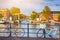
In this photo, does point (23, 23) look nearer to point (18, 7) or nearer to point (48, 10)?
point (18, 7)

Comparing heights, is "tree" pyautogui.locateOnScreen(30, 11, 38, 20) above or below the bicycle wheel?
above

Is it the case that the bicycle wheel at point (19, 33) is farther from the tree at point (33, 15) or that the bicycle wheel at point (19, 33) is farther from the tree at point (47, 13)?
the tree at point (47, 13)

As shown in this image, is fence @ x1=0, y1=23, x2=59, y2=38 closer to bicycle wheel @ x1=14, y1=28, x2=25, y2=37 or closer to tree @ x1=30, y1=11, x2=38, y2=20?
bicycle wheel @ x1=14, y1=28, x2=25, y2=37

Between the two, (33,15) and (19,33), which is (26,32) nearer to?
(19,33)

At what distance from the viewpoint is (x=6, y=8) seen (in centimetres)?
151

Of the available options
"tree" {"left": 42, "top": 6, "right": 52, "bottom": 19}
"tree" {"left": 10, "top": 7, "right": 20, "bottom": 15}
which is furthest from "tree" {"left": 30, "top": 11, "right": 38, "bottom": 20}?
"tree" {"left": 10, "top": 7, "right": 20, "bottom": 15}

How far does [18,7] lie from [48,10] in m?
0.52

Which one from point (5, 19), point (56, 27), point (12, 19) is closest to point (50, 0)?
point (56, 27)

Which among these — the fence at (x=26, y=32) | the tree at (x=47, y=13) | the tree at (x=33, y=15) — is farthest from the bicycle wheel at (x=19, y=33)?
the tree at (x=47, y=13)

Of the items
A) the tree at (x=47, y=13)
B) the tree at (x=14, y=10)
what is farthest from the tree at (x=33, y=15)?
the tree at (x=14, y=10)

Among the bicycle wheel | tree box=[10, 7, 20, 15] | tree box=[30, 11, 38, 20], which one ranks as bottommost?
the bicycle wheel

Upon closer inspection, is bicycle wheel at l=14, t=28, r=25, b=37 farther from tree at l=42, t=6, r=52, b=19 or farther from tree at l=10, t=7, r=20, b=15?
tree at l=42, t=6, r=52, b=19

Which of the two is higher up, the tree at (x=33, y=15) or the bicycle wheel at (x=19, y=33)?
the tree at (x=33, y=15)

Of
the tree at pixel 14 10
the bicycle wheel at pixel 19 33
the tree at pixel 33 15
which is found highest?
the tree at pixel 14 10
